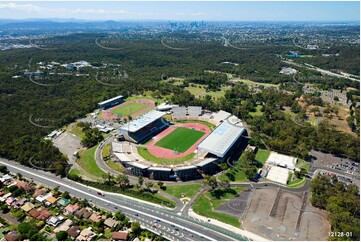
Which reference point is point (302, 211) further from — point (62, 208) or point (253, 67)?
point (253, 67)

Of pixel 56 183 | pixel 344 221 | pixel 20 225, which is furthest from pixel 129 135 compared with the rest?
pixel 344 221

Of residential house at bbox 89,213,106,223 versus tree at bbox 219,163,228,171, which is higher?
tree at bbox 219,163,228,171

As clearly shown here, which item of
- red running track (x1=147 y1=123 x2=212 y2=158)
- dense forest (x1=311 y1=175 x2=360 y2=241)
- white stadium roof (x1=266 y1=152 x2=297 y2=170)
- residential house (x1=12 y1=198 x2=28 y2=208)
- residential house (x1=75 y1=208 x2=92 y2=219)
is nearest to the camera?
dense forest (x1=311 y1=175 x2=360 y2=241)

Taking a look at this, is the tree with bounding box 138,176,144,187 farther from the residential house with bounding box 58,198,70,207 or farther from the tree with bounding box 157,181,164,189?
the residential house with bounding box 58,198,70,207

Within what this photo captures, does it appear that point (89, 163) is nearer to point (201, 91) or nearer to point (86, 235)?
point (86, 235)

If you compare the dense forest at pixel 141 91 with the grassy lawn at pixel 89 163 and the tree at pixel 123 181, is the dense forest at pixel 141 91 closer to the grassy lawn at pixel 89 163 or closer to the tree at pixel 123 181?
the grassy lawn at pixel 89 163

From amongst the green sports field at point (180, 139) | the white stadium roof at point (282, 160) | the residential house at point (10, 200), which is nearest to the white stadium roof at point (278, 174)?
the white stadium roof at point (282, 160)

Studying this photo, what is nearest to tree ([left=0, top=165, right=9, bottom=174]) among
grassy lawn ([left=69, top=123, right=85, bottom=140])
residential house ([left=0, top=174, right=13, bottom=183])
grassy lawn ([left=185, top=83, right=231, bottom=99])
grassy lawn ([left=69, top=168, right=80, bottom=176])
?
residential house ([left=0, top=174, right=13, bottom=183])
